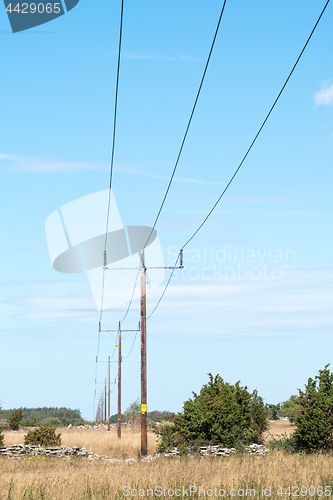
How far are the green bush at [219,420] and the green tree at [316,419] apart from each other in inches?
103

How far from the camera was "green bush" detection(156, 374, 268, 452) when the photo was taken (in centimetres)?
2508

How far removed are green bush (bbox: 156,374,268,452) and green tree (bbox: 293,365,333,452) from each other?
263cm

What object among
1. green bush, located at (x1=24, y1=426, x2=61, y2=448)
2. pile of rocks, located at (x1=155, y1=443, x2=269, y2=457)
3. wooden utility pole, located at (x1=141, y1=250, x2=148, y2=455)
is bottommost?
pile of rocks, located at (x1=155, y1=443, x2=269, y2=457)

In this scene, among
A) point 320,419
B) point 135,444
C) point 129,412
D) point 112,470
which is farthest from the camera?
point 129,412

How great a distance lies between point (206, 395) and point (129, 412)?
5174 centimetres

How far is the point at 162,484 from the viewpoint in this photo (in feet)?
47.4

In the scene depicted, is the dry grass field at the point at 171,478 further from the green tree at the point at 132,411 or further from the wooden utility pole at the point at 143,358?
the green tree at the point at 132,411

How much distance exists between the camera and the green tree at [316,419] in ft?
76.1

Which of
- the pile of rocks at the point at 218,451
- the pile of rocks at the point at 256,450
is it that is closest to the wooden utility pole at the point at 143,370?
the pile of rocks at the point at 218,451

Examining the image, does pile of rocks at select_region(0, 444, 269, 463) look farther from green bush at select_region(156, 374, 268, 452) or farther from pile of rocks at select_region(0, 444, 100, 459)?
green bush at select_region(156, 374, 268, 452)

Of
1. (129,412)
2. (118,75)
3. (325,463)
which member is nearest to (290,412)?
(129,412)

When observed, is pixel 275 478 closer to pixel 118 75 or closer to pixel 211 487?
pixel 211 487

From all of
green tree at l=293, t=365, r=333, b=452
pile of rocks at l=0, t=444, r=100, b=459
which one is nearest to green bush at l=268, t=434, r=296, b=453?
green tree at l=293, t=365, r=333, b=452

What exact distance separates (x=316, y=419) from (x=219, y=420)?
15.0 feet
